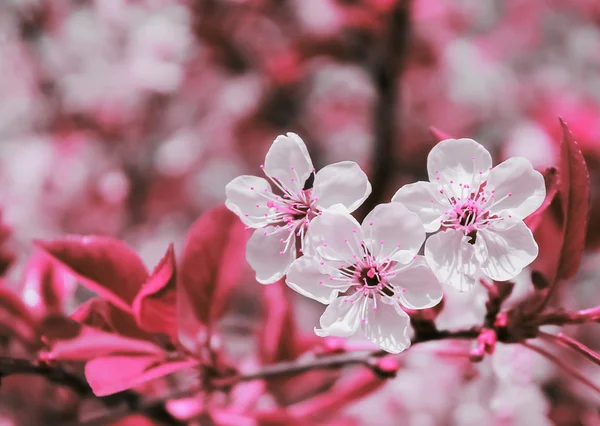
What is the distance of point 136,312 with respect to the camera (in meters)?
0.67

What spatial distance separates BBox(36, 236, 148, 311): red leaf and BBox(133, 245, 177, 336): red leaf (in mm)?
56

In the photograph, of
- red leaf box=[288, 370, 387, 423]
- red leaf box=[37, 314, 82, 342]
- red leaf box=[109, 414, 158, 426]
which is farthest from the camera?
red leaf box=[288, 370, 387, 423]

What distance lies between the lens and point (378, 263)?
0.64 m

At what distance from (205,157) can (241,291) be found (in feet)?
1.77

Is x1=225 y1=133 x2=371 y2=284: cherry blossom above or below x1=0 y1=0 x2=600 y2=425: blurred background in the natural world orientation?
below

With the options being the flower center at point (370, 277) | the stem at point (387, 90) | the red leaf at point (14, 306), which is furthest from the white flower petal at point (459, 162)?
the stem at point (387, 90)

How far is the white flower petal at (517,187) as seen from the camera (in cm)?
59

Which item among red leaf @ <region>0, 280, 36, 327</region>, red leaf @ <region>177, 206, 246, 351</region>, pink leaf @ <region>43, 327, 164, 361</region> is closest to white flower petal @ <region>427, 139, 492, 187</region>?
red leaf @ <region>177, 206, 246, 351</region>

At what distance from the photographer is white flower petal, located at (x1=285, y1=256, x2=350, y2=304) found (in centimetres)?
58

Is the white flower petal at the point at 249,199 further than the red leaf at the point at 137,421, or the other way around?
the red leaf at the point at 137,421

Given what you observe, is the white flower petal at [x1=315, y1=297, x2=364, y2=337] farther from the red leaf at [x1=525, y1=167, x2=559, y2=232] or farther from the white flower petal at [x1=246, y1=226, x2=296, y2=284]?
the red leaf at [x1=525, y1=167, x2=559, y2=232]

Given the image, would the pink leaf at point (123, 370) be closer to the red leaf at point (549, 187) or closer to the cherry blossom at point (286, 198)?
the cherry blossom at point (286, 198)

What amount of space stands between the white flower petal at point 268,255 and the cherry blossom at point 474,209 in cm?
14

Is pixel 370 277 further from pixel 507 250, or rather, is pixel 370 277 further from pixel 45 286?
pixel 45 286
